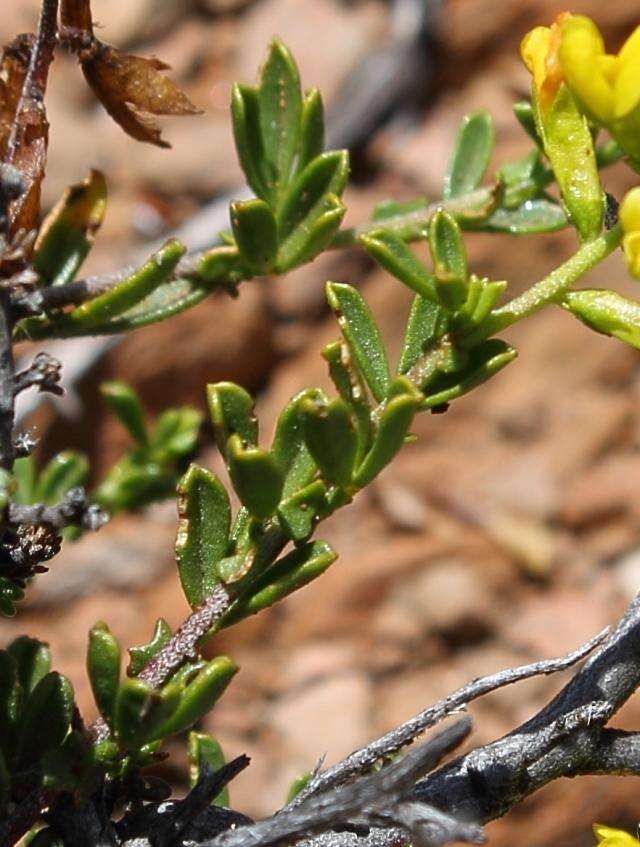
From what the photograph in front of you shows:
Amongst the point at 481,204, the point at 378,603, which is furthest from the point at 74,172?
the point at 481,204

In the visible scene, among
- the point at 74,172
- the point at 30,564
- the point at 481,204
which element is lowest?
the point at 30,564

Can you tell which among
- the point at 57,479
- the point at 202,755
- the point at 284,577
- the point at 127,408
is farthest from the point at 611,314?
the point at 127,408

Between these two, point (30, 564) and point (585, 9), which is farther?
point (585, 9)

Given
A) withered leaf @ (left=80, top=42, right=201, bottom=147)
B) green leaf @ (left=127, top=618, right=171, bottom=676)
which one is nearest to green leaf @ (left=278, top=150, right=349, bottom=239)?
withered leaf @ (left=80, top=42, right=201, bottom=147)

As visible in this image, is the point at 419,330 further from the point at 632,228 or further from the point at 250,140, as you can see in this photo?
the point at 250,140

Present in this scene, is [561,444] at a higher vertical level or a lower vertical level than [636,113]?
higher

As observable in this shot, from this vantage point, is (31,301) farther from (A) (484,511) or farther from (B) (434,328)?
(A) (484,511)
